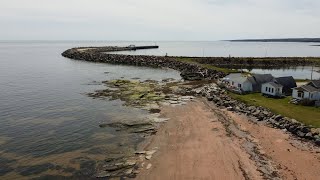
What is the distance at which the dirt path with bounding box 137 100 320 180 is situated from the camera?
92.6 ft

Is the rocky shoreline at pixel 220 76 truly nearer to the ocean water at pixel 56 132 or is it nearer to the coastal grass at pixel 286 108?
the coastal grass at pixel 286 108

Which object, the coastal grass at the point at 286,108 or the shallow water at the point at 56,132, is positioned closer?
the shallow water at the point at 56,132

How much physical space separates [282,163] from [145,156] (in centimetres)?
1287

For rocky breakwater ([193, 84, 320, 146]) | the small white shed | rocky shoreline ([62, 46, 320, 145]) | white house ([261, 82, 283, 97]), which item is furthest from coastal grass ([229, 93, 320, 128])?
the small white shed

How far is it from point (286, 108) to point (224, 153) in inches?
680

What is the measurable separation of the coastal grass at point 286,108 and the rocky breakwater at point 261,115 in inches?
45.7

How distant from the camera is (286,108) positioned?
149 feet

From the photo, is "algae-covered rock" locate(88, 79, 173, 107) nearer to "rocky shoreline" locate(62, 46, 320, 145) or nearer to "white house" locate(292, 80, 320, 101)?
"rocky shoreline" locate(62, 46, 320, 145)

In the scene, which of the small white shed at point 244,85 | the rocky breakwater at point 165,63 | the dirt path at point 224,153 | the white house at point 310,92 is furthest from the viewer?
the rocky breakwater at point 165,63

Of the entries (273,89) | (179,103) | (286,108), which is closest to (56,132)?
(179,103)

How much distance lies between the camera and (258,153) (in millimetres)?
32219

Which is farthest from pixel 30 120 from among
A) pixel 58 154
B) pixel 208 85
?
pixel 208 85

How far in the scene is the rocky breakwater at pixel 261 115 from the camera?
35.8m

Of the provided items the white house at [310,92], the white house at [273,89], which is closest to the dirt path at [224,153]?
the white house at [310,92]
